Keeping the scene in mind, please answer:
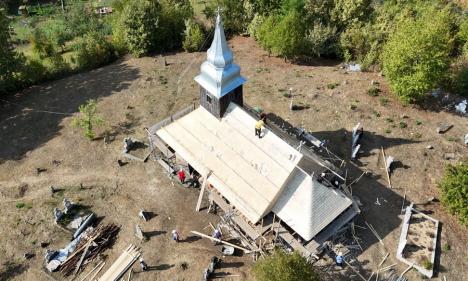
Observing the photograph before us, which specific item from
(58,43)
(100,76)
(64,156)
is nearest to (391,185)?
→ (64,156)

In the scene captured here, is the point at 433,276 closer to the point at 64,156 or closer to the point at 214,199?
the point at 214,199

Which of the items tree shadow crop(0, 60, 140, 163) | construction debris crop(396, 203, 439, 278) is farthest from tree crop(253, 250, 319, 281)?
tree shadow crop(0, 60, 140, 163)

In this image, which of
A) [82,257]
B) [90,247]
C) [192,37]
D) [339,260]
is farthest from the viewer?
[192,37]

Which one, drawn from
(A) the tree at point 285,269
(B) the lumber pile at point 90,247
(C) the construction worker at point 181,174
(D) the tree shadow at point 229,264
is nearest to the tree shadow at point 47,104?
(B) the lumber pile at point 90,247

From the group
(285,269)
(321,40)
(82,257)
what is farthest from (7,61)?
(285,269)

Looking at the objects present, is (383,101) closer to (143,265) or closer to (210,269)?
(210,269)
